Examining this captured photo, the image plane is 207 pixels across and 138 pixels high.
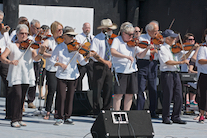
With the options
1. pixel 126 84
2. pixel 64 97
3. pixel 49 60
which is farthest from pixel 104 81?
pixel 49 60

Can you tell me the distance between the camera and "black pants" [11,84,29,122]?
18.5 ft

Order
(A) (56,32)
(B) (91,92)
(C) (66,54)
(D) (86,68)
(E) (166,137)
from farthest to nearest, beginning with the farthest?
(D) (86,68), (B) (91,92), (A) (56,32), (C) (66,54), (E) (166,137)

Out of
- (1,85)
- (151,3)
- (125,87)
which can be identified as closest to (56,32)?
(125,87)

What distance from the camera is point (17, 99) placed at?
5.64m

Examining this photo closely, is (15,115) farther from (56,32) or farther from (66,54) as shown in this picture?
(56,32)

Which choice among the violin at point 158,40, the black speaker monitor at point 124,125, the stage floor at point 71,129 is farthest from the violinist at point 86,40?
the black speaker monitor at point 124,125

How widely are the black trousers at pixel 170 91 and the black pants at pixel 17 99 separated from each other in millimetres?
2356

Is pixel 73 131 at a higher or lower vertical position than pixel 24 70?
lower

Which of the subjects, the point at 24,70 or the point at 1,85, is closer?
the point at 24,70

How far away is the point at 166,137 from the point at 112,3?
19.6 ft

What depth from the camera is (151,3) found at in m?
10.6

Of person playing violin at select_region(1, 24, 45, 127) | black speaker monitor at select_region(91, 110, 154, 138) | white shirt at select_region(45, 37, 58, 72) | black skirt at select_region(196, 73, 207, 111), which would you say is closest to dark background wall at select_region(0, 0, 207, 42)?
white shirt at select_region(45, 37, 58, 72)

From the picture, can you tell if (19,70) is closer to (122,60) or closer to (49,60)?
(49,60)

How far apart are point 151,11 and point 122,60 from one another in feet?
15.9
